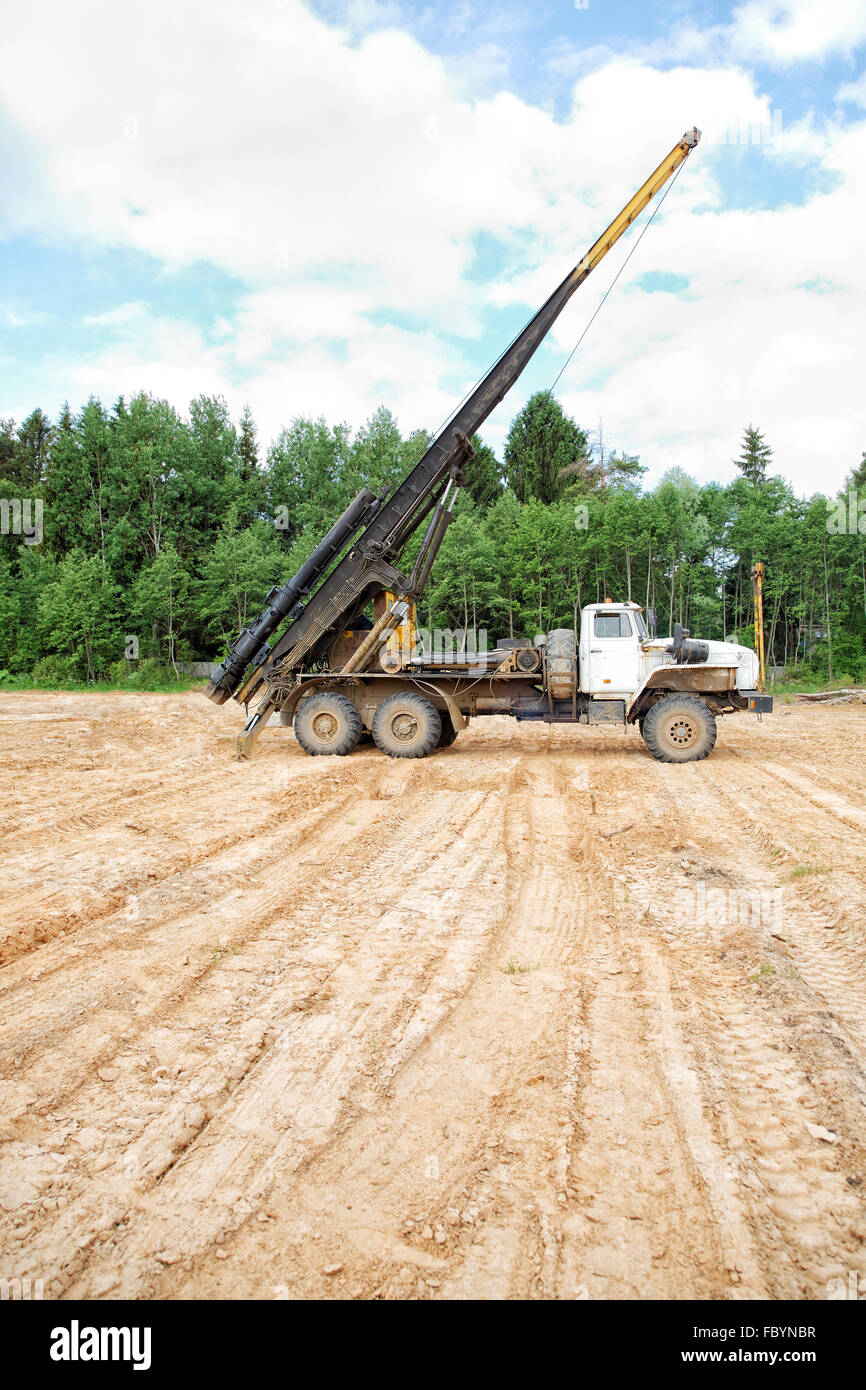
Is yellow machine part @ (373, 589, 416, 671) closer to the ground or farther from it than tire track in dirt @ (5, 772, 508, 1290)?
farther from it

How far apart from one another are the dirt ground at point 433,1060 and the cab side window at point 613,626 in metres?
5.17

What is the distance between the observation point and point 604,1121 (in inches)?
115

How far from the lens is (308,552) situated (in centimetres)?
3070

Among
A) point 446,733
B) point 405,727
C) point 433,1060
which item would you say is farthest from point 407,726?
point 433,1060

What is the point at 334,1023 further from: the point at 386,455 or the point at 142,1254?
the point at 386,455

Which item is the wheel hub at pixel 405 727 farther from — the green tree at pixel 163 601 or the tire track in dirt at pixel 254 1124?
the green tree at pixel 163 601

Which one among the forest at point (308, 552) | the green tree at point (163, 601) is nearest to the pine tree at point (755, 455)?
the forest at point (308, 552)

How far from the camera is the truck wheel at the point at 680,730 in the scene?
1168cm

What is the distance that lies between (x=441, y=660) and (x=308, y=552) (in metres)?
19.7

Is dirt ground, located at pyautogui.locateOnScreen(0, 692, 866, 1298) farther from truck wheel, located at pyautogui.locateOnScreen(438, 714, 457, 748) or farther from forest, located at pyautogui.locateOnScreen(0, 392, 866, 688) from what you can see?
forest, located at pyautogui.locateOnScreen(0, 392, 866, 688)

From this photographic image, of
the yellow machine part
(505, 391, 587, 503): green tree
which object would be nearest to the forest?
(505, 391, 587, 503): green tree

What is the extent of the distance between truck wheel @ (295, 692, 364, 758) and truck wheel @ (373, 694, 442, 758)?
0.50 metres

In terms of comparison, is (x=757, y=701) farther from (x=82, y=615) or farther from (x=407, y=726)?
(x=82, y=615)

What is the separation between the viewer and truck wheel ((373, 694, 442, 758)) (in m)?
12.2
